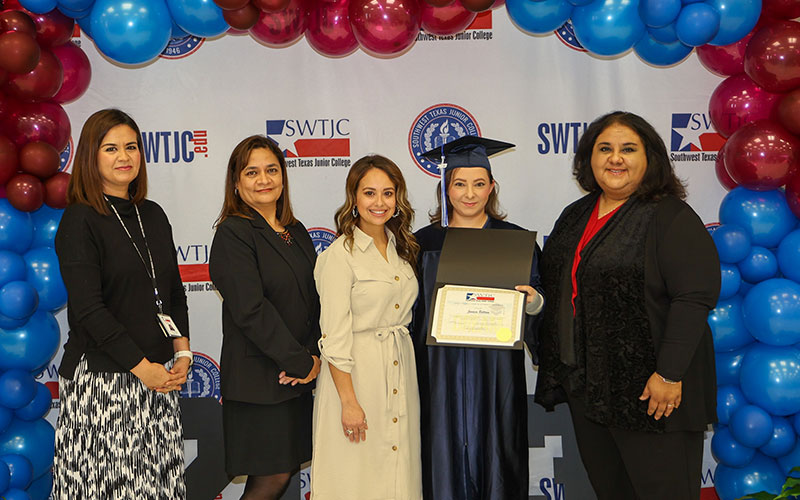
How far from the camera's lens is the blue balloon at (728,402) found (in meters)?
3.20

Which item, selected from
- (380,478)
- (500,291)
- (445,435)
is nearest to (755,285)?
(500,291)

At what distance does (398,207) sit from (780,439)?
79.4 inches

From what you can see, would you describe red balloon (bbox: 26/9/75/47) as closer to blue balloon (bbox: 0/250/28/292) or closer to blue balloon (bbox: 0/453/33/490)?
blue balloon (bbox: 0/250/28/292)

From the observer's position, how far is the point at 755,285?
320 centimetres

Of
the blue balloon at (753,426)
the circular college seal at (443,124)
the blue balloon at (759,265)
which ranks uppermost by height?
the circular college seal at (443,124)

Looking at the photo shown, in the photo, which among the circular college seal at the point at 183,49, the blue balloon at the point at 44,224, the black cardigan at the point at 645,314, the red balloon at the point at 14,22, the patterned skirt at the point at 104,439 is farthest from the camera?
the circular college seal at the point at 183,49

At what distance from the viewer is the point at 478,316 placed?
8.68 ft

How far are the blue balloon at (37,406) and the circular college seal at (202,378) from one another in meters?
0.86

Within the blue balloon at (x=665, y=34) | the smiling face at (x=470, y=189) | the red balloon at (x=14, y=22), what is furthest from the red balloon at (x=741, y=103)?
the red balloon at (x=14, y=22)

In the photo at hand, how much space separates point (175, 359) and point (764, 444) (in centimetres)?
262

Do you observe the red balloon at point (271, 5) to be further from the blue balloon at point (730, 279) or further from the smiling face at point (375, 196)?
the blue balloon at point (730, 279)

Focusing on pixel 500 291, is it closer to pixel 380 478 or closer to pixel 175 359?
pixel 380 478

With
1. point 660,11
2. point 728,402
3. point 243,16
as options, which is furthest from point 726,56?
point 243,16

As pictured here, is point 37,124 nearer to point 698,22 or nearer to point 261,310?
point 261,310
